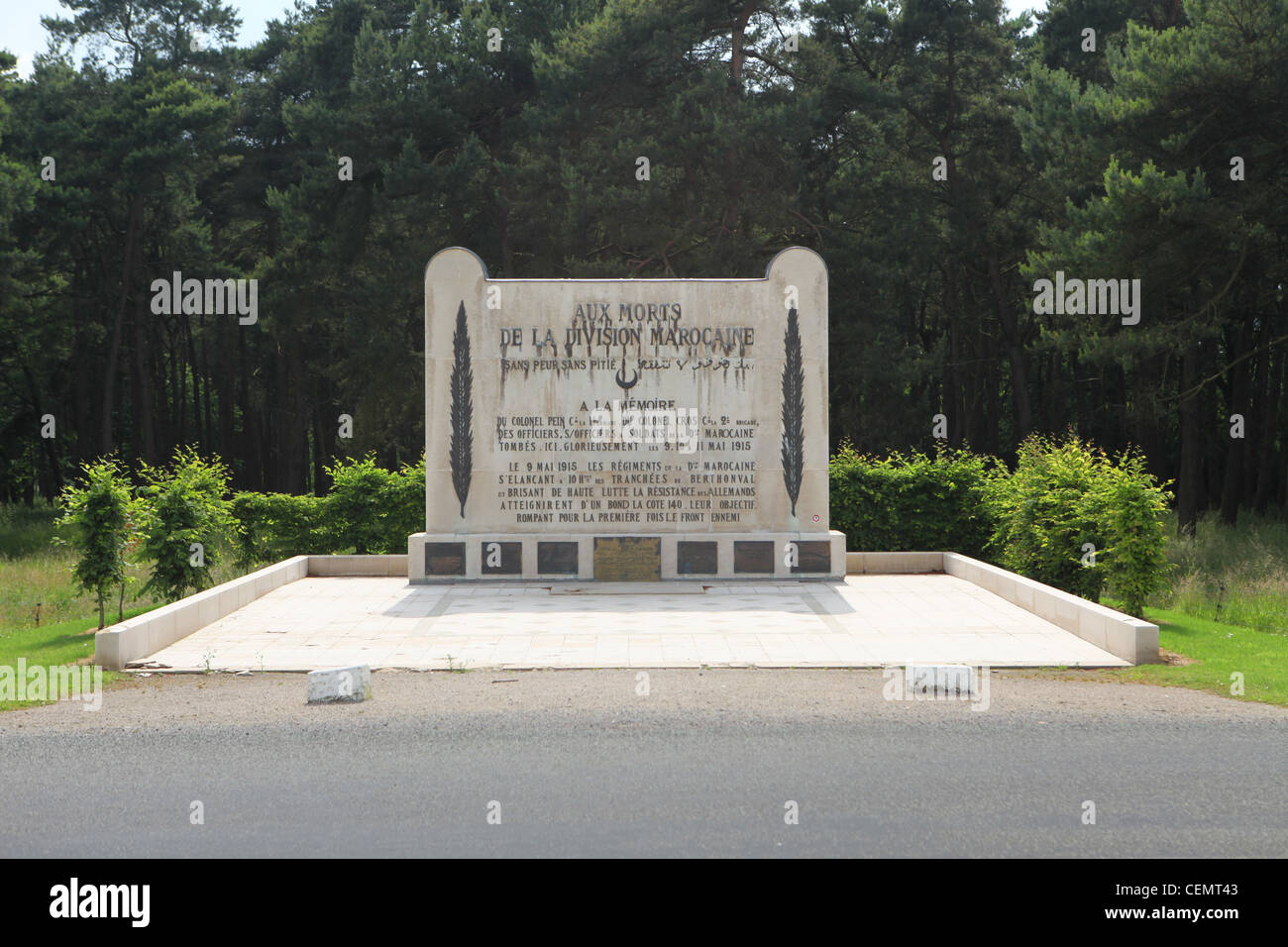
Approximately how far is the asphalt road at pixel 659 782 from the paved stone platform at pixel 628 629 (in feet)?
7.48

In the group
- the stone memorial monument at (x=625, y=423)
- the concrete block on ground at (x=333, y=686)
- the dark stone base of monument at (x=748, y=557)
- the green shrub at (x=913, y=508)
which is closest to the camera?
the concrete block on ground at (x=333, y=686)

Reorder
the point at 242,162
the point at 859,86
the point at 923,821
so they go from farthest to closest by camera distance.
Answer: the point at 242,162, the point at 859,86, the point at 923,821

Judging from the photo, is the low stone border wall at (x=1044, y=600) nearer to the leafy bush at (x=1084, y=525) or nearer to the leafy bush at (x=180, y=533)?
the leafy bush at (x=1084, y=525)

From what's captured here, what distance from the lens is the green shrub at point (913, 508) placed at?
21844 mm

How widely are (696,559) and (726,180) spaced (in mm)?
17486

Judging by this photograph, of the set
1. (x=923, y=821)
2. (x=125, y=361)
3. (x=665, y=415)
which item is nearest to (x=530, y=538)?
(x=665, y=415)

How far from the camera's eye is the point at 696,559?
1906 centimetres

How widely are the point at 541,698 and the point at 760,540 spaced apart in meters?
9.21

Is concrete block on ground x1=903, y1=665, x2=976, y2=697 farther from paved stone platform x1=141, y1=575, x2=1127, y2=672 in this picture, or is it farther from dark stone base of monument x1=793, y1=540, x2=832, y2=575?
dark stone base of monument x1=793, y1=540, x2=832, y2=575

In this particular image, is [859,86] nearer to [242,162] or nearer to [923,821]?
[242,162]

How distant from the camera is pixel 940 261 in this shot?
41969mm

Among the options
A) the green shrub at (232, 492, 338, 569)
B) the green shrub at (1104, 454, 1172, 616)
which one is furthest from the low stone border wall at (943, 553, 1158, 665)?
the green shrub at (232, 492, 338, 569)

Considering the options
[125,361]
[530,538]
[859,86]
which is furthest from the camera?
[125,361]

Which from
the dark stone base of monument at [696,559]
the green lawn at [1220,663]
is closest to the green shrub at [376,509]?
the dark stone base of monument at [696,559]
